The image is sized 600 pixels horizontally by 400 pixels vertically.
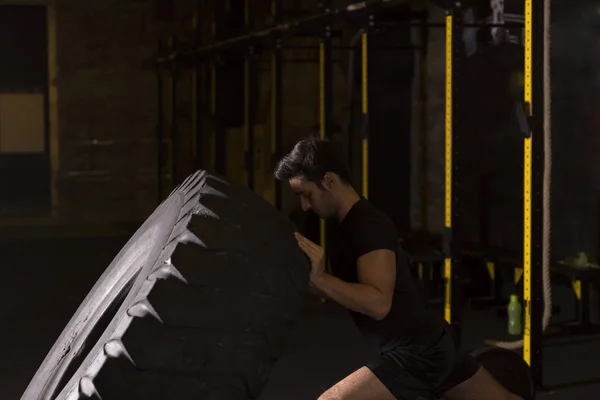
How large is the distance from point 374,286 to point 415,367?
0.37 meters

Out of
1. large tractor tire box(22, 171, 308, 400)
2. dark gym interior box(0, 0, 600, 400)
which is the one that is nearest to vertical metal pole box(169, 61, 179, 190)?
dark gym interior box(0, 0, 600, 400)

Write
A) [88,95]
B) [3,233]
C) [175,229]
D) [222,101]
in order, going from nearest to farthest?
[175,229], [222,101], [3,233], [88,95]

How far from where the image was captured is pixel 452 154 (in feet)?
17.2

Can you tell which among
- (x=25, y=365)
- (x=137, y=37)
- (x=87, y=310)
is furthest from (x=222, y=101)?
(x=87, y=310)

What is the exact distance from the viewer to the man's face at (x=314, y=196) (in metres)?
2.82

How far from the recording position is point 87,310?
2.22 m

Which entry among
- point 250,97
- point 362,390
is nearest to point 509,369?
point 362,390

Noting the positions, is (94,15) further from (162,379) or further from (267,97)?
(162,379)

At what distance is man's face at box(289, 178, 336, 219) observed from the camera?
9.26ft

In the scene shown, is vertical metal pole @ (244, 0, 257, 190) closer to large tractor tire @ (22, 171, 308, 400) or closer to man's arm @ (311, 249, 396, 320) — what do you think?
man's arm @ (311, 249, 396, 320)

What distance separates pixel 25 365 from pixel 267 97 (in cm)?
658

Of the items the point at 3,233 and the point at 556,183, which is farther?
the point at 3,233

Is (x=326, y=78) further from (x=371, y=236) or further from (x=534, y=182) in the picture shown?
(x=371, y=236)

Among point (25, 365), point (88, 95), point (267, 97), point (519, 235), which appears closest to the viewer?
point (25, 365)
